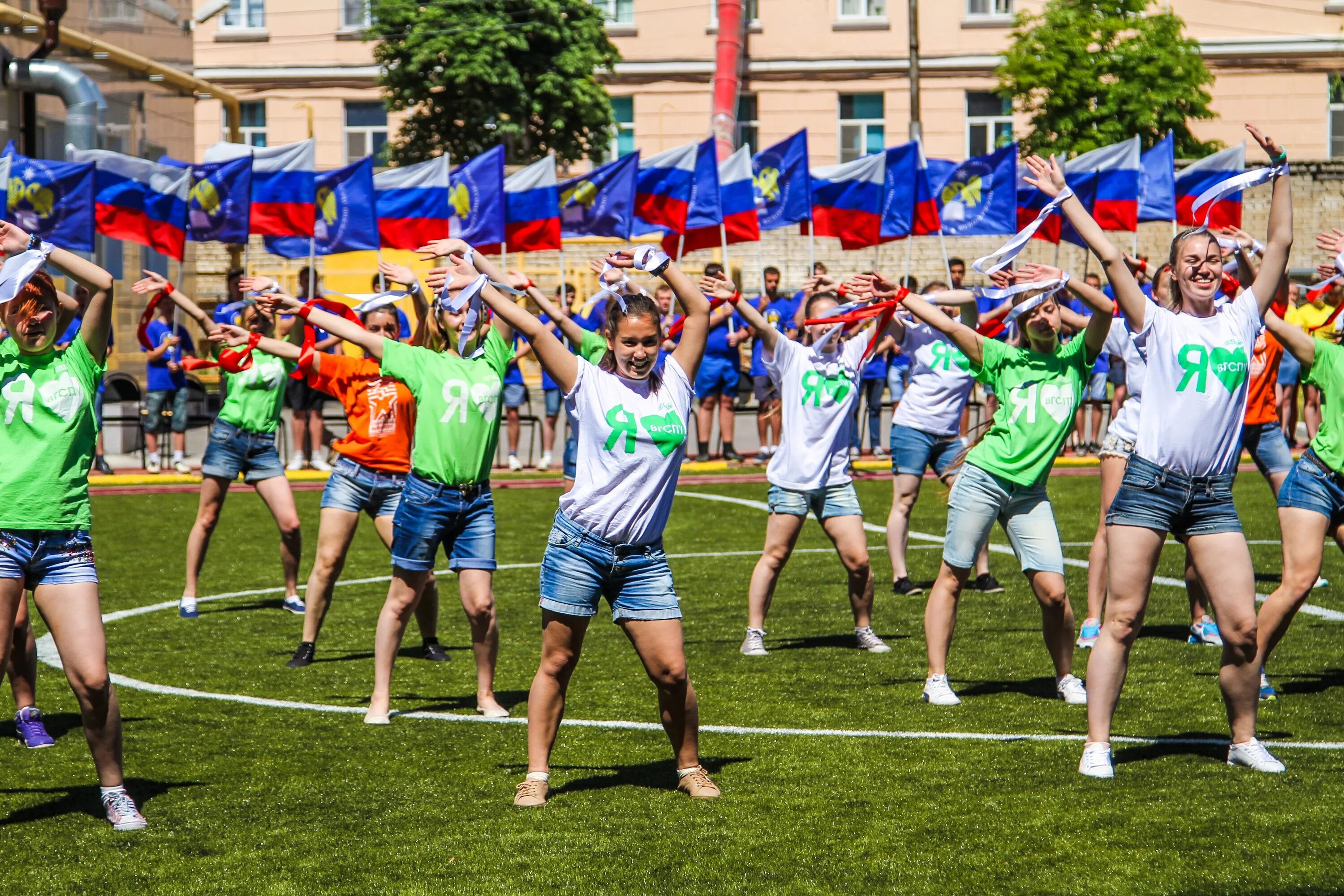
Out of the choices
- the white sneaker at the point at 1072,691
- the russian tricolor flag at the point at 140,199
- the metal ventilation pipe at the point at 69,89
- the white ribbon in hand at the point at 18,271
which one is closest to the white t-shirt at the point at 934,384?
the white sneaker at the point at 1072,691

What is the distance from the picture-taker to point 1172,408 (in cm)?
648

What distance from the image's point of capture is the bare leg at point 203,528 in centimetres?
1101

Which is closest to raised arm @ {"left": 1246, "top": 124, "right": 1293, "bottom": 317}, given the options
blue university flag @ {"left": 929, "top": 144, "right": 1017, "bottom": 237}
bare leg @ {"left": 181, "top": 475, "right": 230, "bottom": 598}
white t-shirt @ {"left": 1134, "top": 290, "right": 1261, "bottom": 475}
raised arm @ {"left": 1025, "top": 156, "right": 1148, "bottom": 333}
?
white t-shirt @ {"left": 1134, "top": 290, "right": 1261, "bottom": 475}

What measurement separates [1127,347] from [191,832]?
222 inches

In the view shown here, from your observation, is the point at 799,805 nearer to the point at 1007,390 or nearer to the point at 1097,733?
the point at 1097,733

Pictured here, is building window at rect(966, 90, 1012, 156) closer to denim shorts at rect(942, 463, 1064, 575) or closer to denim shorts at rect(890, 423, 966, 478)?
denim shorts at rect(890, 423, 966, 478)

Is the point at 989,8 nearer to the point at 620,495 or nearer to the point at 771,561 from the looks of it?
the point at 771,561

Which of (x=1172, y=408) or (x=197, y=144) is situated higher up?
(x=197, y=144)

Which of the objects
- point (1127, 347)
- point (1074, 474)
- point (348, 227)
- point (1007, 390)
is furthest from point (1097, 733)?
point (348, 227)

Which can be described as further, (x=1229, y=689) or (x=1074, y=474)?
(x=1074, y=474)

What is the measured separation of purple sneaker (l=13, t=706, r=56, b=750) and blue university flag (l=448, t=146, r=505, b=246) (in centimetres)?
1309

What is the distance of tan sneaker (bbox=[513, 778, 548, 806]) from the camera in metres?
6.29

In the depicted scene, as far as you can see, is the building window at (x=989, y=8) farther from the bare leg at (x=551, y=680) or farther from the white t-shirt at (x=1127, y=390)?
the bare leg at (x=551, y=680)

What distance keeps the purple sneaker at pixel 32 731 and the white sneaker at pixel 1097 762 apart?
186 inches
